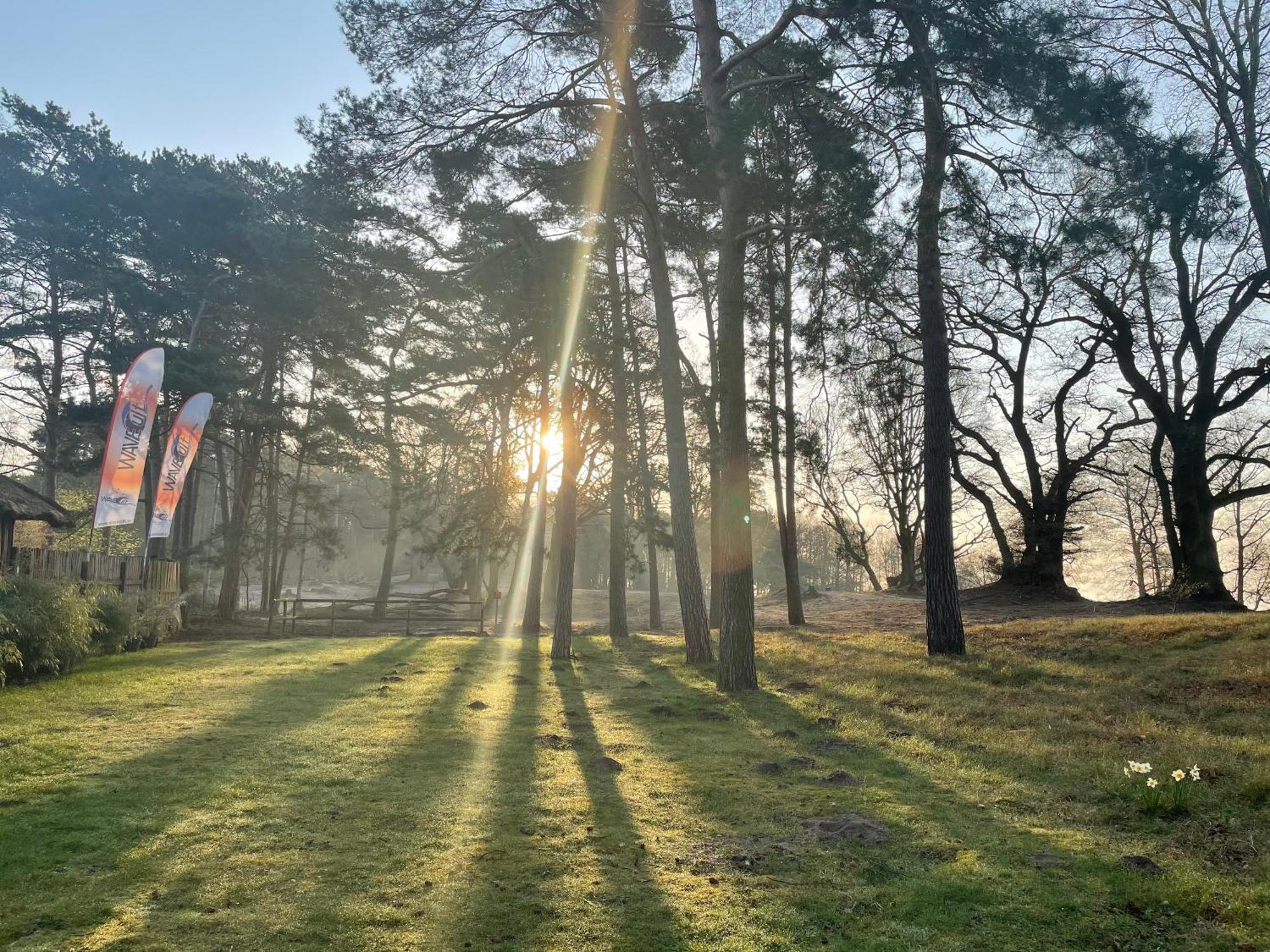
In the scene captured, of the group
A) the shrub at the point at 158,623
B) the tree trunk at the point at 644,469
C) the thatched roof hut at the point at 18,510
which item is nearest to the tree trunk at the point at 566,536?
the tree trunk at the point at 644,469

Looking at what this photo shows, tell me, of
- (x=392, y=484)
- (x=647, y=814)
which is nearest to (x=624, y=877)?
(x=647, y=814)

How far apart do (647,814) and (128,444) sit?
39.2ft

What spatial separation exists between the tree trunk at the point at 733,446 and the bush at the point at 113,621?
1030cm

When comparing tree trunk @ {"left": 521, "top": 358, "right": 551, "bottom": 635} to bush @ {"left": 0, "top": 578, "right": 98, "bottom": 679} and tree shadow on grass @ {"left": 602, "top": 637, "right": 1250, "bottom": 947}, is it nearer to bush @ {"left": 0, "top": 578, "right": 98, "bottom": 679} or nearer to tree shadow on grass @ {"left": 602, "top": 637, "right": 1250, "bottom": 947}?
bush @ {"left": 0, "top": 578, "right": 98, "bottom": 679}

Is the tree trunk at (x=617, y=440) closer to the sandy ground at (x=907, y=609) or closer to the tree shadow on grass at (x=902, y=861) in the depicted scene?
the sandy ground at (x=907, y=609)

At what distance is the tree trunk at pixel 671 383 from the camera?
12641mm

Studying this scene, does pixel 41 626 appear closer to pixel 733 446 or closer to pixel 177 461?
pixel 177 461

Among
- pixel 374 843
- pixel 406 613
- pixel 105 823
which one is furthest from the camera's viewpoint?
pixel 406 613

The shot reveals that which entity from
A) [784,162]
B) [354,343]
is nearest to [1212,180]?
[784,162]

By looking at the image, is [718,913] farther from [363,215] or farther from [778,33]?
[363,215]

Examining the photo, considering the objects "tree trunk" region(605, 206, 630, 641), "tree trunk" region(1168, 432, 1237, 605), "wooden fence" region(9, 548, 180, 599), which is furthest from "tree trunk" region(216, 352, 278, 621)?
"tree trunk" region(1168, 432, 1237, 605)

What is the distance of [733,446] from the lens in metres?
10.4

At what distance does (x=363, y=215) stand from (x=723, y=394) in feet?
21.1

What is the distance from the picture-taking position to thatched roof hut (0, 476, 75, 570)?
16859 millimetres
